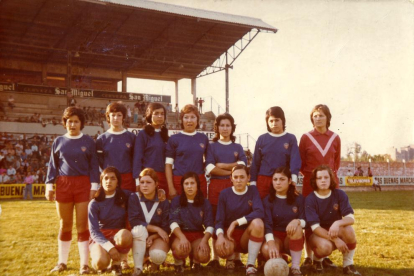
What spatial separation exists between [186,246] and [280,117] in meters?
1.85

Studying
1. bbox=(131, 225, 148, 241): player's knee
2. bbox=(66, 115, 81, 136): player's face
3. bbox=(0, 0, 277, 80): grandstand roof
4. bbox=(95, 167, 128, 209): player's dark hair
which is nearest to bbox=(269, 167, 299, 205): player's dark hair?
bbox=(131, 225, 148, 241): player's knee

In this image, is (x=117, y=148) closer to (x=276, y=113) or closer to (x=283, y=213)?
(x=276, y=113)

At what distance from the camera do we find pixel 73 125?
451 cm

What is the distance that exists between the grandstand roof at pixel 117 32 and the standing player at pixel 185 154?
50.9 feet

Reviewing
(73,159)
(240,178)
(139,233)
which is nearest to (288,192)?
(240,178)

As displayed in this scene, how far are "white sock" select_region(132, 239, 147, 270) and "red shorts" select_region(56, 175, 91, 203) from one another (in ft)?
2.93

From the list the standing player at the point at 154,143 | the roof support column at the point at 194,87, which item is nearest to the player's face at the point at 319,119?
the standing player at the point at 154,143

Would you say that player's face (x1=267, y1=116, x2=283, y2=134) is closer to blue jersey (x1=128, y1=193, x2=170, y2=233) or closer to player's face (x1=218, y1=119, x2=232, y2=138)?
player's face (x1=218, y1=119, x2=232, y2=138)

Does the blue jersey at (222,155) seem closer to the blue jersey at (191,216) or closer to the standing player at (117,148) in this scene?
the blue jersey at (191,216)

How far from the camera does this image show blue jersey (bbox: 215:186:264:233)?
169 inches

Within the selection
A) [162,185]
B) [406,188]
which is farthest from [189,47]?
[162,185]

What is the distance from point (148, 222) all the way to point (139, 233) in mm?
250

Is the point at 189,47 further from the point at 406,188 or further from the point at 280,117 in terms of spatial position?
the point at 280,117

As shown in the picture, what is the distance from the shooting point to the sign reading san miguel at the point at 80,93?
2434 centimetres
